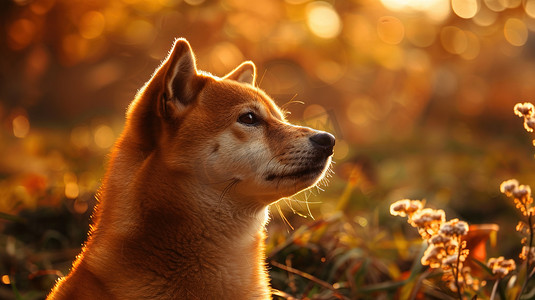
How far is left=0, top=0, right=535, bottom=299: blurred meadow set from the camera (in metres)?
3.71

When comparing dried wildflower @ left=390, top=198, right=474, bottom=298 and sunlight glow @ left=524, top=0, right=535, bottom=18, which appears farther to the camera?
sunlight glow @ left=524, top=0, right=535, bottom=18

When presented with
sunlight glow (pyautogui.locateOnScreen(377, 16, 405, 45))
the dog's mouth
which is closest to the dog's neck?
the dog's mouth

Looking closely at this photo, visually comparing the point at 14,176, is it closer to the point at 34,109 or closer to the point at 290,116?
the point at 34,109

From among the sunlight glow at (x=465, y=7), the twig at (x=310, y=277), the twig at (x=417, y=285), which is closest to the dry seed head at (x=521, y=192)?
the twig at (x=417, y=285)

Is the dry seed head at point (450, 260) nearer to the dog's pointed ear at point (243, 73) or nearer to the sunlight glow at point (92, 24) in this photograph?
the dog's pointed ear at point (243, 73)

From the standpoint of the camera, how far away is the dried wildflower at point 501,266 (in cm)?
234

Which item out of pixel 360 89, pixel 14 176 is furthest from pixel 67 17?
pixel 360 89

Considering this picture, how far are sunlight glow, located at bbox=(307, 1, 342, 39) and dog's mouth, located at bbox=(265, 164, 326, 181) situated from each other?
606cm

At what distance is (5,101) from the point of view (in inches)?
283

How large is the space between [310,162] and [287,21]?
5.84 metres

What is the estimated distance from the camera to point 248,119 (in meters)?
2.59

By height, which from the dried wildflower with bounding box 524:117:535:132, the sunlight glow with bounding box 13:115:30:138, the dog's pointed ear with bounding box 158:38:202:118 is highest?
the dried wildflower with bounding box 524:117:535:132

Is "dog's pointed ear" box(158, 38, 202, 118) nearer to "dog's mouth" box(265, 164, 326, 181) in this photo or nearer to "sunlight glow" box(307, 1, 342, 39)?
"dog's mouth" box(265, 164, 326, 181)

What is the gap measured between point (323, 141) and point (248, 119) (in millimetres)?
360
